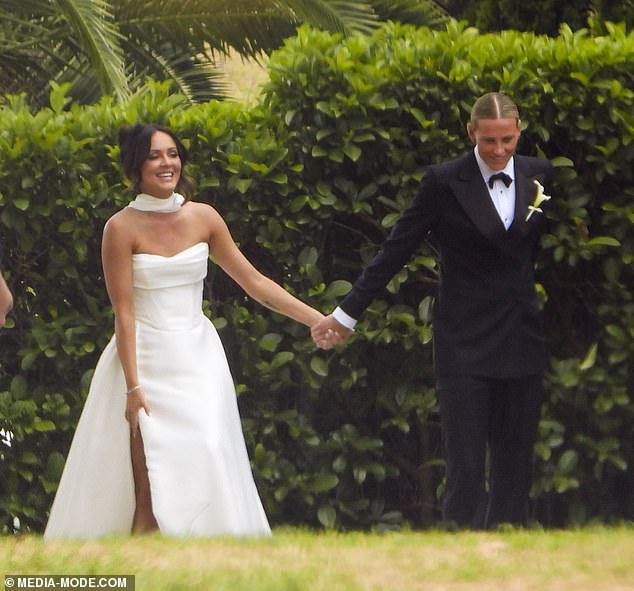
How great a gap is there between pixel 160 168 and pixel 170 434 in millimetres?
1207

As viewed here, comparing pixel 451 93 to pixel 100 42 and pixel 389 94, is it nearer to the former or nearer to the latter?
pixel 389 94

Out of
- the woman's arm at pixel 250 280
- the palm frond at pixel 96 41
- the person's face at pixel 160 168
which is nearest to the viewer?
the person's face at pixel 160 168

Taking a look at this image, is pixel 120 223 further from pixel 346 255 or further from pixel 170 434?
pixel 346 255

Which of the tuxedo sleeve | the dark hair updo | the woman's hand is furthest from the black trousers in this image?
the dark hair updo

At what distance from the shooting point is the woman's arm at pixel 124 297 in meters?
6.83

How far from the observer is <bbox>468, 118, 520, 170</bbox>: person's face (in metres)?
6.60

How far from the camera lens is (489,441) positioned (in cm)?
692

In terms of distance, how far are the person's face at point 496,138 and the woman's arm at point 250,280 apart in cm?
119

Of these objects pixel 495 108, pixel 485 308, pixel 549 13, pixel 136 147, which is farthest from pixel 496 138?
pixel 549 13

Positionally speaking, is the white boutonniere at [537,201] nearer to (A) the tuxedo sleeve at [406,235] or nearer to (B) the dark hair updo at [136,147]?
(A) the tuxedo sleeve at [406,235]

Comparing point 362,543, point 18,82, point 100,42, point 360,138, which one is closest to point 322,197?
point 360,138

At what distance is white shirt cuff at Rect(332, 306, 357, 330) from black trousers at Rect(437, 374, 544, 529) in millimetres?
587

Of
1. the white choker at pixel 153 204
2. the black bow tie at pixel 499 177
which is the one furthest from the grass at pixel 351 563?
the white choker at pixel 153 204

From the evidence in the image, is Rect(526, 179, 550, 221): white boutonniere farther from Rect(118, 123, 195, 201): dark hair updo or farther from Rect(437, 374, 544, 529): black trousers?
Rect(118, 123, 195, 201): dark hair updo
